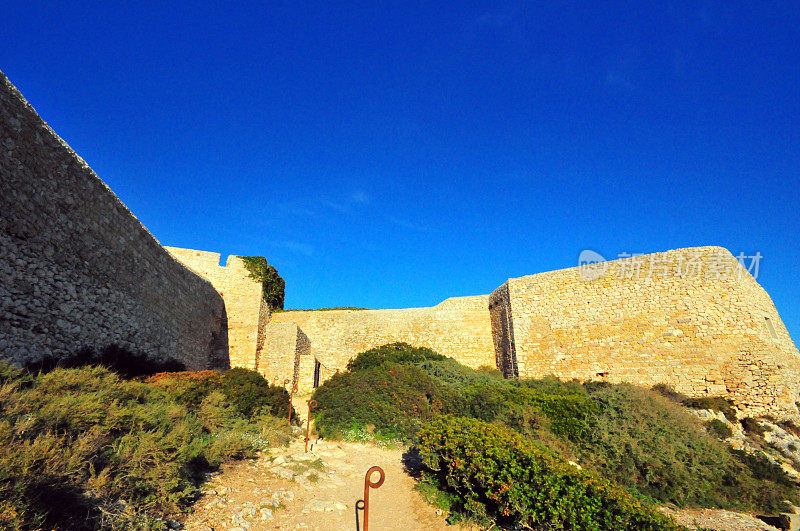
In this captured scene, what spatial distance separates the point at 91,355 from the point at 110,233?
3.03 m

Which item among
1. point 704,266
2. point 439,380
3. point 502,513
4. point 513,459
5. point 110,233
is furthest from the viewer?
point 704,266

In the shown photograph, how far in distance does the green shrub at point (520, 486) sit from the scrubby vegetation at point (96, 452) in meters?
4.02

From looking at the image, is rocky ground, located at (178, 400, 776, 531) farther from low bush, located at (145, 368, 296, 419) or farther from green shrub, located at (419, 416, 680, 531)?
low bush, located at (145, 368, 296, 419)

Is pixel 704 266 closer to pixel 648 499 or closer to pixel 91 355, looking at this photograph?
pixel 648 499

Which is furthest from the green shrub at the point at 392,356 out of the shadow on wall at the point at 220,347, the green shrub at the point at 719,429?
the green shrub at the point at 719,429

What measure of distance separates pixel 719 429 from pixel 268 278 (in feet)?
67.4

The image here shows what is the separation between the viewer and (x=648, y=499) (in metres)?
8.09

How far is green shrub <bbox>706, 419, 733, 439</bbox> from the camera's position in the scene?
38.2 ft

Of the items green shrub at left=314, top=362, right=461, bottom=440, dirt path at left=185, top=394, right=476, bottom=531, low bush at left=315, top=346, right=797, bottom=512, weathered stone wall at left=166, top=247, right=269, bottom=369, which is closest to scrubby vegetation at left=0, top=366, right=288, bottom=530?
dirt path at left=185, top=394, right=476, bottom=531

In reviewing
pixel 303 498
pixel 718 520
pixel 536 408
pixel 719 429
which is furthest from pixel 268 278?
pixel 719 429

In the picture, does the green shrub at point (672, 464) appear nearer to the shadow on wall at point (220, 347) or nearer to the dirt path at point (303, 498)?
the dirt path at point (303, 498)

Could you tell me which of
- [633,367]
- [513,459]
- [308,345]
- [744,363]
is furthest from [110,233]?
[744,363]

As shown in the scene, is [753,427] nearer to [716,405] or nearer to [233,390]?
[716,405]

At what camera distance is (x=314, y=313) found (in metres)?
22.3
